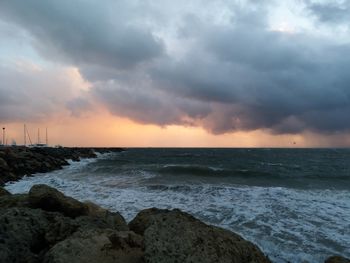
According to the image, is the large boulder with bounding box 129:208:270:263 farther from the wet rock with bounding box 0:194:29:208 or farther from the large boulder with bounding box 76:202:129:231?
the wet rock with bounding box 0:194:29:208

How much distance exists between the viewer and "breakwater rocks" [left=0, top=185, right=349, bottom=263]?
490cm

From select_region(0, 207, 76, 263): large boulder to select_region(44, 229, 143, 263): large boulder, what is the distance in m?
0.64

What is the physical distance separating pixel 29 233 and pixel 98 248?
179 centimetres

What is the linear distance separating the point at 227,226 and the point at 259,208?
12.2 feet

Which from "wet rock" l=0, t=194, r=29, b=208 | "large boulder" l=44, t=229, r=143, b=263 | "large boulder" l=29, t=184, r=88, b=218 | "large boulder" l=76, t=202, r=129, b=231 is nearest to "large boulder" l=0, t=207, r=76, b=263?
"large boulder" l=76, t=202, r=129, b=231

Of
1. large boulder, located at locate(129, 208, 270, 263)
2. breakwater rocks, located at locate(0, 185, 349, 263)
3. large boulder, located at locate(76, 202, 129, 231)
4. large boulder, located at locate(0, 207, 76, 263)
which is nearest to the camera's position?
large boulder, located at locate(129, 208, 270, 263)

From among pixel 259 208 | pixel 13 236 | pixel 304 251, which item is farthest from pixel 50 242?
pixel 259 208

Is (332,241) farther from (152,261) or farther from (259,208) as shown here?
(152,261)

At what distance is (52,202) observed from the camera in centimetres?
886

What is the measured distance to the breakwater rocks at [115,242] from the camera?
16.1 ft

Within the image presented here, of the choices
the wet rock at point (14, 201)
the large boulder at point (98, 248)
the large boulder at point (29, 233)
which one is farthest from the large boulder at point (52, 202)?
the large boulder at point (98, 248)

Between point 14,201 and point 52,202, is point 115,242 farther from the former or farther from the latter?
point 14,201

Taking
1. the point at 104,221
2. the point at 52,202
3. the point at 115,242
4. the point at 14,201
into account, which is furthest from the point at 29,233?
the point at 14,201

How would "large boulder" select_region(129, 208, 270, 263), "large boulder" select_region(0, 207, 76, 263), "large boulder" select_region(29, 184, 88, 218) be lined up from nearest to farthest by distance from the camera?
"large boulder" select_region(129, 208, 270, 263) < "large boulder" select_region(0, 207, 76, 263) < "large boulder" select_region(29, 184, 88, 218)
